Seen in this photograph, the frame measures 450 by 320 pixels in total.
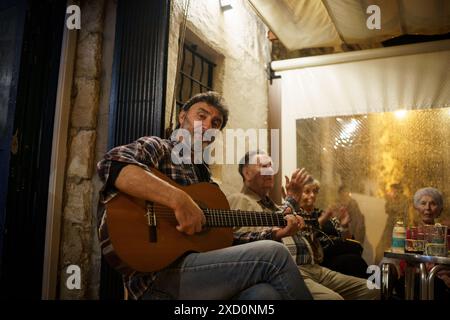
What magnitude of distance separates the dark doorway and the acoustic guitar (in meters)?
0.88

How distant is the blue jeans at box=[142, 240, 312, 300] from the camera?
1.38 meters

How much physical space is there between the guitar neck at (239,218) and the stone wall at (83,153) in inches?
36.9

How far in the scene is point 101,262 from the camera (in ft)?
6.81

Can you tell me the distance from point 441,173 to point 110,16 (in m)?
3.41

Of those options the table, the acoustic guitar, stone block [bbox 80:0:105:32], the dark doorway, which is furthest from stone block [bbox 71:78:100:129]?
the table

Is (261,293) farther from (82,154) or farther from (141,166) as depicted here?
(82,154)

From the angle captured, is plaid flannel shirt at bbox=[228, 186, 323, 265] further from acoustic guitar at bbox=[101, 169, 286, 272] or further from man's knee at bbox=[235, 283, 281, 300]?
man's knee at bbox=[235, 283, 281, 300]

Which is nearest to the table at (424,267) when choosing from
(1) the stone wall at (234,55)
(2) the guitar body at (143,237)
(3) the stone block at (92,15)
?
(2) the guitar body at (143,237)

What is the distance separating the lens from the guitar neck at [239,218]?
1.66 meters

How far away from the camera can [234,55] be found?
344 centimetres

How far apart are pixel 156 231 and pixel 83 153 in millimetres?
1023

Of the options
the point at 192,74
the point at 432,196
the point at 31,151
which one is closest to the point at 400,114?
the point at 432,196
